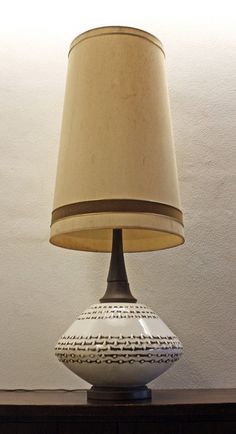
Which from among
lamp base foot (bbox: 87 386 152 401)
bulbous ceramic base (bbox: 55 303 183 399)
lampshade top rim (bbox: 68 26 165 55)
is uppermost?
lampshade top rim (bbox: 68 26 165 55)

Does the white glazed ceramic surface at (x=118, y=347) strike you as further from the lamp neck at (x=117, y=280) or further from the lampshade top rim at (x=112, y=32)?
the lampshade top rim at (x=112, y=32)

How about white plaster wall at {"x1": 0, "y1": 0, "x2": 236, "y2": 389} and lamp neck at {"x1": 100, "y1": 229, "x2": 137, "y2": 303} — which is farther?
white plaster wall at {"x1": 0, "y1": 0, "x2": 236, "y2": 389}

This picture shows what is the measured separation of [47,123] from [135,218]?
18.4 inches

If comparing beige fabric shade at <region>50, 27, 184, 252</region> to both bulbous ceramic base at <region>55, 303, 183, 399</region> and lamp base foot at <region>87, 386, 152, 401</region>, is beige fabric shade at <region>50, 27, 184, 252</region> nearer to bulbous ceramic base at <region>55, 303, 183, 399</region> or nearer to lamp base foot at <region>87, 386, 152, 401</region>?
bulbous ceramic base at <region>55, 303, 183, 399</region>

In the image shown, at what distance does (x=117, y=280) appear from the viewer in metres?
0.94

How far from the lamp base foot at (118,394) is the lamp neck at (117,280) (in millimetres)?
139

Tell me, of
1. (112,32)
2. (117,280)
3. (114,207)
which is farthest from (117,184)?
(112,32)

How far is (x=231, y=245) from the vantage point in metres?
1.19

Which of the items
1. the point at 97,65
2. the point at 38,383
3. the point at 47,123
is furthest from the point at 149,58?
the point at 38,383

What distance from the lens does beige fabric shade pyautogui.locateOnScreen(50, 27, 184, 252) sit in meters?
0.87

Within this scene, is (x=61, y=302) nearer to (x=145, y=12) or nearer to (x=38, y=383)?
(x=38, y=383)

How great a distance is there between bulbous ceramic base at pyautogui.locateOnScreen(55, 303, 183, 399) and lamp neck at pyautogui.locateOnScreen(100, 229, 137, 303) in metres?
0.03
